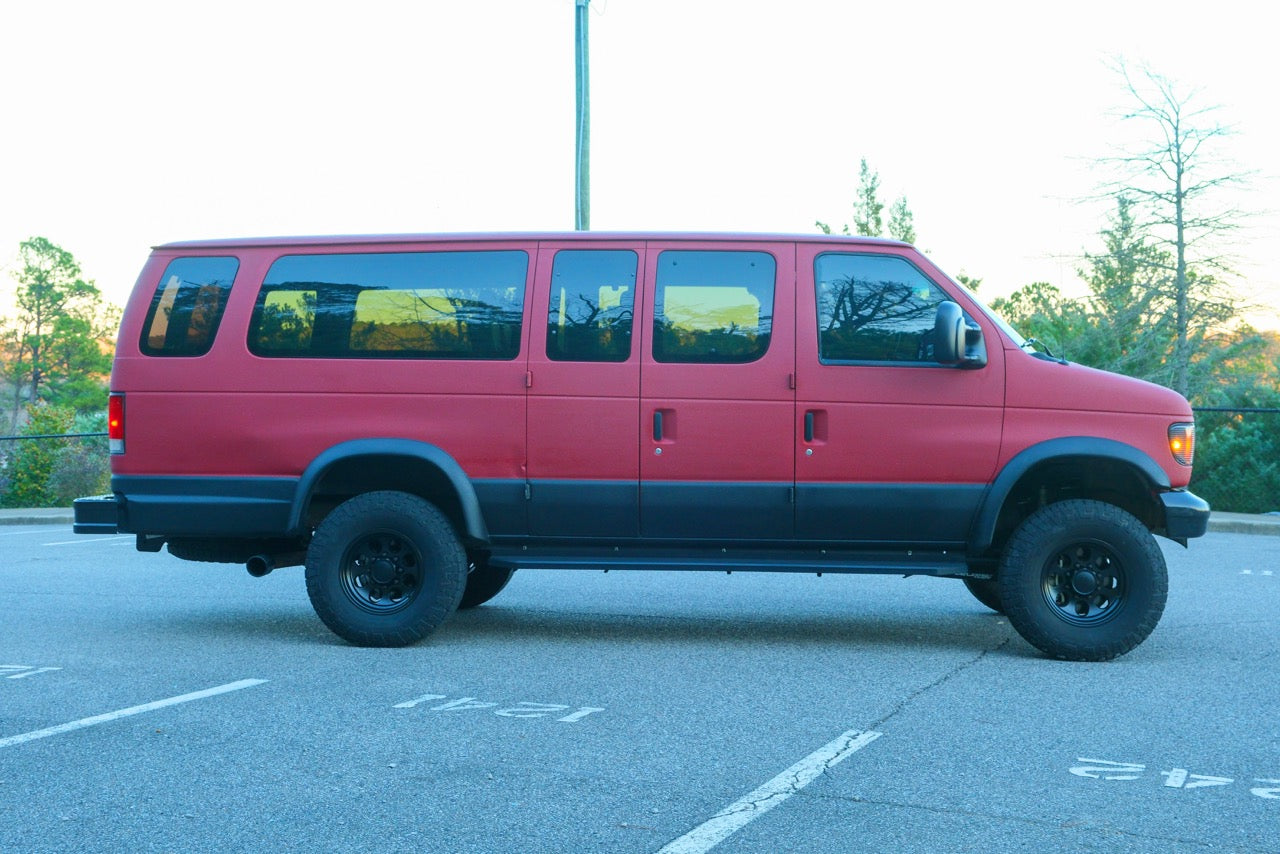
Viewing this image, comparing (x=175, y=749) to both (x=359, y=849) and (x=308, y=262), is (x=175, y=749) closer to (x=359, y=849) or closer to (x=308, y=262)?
(x=359, y=849)

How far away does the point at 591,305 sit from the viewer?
7.60 metres

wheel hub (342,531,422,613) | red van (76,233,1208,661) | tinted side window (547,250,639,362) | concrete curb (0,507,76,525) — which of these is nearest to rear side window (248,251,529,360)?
red van (76,233,1208,661)

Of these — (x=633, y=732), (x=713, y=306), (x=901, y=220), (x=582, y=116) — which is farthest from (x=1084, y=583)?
(x=901, y=220)

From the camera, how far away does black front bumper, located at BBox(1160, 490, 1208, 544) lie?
23.7 feet

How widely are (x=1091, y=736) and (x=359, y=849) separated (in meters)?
3.00

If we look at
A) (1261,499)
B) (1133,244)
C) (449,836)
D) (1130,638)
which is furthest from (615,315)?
(1133,244)

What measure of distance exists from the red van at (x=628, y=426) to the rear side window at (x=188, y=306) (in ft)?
0.05

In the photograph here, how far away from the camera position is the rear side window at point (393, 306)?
762 cm

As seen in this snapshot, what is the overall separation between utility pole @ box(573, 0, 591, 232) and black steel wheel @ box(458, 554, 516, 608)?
967 centimetres

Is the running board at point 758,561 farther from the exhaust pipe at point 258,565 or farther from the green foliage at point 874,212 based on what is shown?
the green foliage at point 874,212

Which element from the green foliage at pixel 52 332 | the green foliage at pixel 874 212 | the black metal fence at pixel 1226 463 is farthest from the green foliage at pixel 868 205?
the green foliage at pixel 52 332

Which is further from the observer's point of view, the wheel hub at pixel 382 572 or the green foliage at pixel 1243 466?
the green foliage at pixel 1243 466

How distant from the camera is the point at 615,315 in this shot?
7562mm

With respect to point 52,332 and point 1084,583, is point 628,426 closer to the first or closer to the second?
point 1084,583
